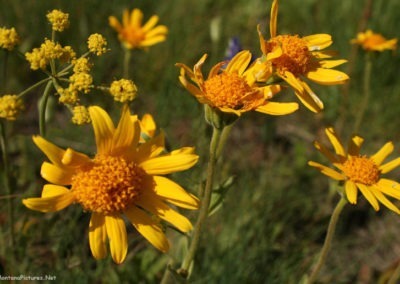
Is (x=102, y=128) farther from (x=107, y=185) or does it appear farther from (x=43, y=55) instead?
(x=43, y=55)

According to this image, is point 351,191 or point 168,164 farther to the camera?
point 351,191

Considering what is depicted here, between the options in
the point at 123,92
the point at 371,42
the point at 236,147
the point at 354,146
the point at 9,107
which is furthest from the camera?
the point at 236,147

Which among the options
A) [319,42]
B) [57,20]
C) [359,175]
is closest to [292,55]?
[319,42]

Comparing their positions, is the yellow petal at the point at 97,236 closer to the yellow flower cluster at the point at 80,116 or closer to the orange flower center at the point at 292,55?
the yellow flower cluster at the point at 80,116

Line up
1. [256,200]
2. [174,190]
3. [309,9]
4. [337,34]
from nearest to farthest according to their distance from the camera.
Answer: [174,190]
[256,200]
[337,34]
[309,9]

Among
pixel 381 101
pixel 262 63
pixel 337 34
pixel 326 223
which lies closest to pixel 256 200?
pixel 326 223

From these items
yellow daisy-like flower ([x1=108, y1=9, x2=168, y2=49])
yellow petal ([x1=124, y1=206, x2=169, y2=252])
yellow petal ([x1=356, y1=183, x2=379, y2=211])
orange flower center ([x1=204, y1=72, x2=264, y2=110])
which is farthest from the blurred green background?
yellow petal ([x1=356, y1=183, x2=379, y2=211])

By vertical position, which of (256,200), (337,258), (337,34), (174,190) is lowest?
(337,258)

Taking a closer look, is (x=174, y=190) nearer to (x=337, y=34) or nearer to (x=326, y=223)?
(x=326, y=223)
